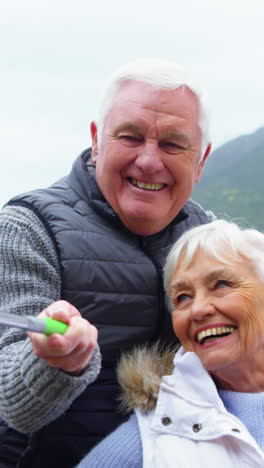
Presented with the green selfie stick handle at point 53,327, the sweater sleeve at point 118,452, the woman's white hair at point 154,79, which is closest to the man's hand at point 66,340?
the green selfie stick handle at point 53,327

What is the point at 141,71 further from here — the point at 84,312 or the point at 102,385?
the point at 102,385

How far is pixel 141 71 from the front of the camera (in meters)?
1.89

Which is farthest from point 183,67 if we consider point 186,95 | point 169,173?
point 169,173

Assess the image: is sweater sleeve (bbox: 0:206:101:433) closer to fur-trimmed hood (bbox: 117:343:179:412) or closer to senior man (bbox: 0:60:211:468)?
senior man (bbox: 0:60:211:468)

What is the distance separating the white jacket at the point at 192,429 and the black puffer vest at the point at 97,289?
167mm

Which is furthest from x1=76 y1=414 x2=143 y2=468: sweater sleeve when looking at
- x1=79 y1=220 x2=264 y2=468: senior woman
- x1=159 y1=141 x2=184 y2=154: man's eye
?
x1=159 y1=141 x2=184 y2=154: man's eye

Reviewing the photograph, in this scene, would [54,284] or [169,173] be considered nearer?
[54,284]

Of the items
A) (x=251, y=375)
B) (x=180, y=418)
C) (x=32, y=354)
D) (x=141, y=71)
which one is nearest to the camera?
(x=32, y=354)

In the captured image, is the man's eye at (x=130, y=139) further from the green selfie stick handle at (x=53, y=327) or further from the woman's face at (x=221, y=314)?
the green selfie stick handle at (x=53, y=327)

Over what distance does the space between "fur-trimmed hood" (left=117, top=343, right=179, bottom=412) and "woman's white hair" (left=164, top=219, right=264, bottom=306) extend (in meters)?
0.19

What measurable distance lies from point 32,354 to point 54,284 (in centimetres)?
36

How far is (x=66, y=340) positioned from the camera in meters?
1.17

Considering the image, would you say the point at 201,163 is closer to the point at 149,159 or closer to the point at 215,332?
the point at 149,159

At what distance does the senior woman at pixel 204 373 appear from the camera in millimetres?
1547
